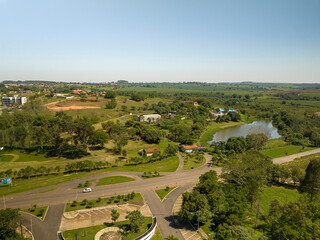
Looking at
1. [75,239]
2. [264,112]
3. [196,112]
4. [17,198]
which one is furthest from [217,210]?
[264,112]

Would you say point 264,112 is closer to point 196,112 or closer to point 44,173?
point 196,112

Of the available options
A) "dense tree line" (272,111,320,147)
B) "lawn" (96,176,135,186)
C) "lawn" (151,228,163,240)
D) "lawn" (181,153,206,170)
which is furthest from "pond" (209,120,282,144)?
"lawn" (151,228,163,240)

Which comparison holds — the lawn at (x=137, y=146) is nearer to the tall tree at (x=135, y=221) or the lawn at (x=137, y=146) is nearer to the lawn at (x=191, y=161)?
the lawn at (x=191, y=161)

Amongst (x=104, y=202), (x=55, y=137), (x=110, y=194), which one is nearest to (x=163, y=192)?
(x=110, y=194)

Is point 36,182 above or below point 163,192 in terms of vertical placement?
→ above

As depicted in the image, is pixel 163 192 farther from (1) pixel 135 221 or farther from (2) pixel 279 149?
(2) pixel 279 149
